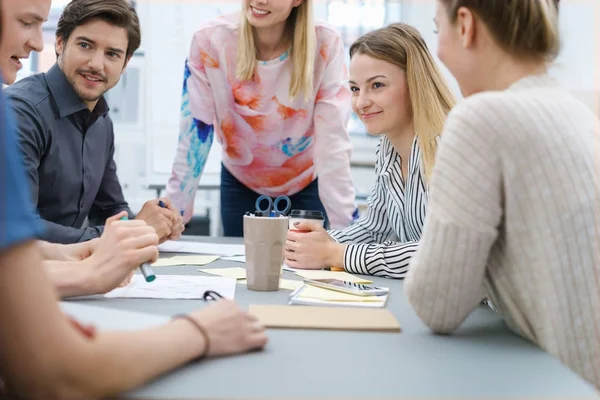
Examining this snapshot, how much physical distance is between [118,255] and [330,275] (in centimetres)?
55

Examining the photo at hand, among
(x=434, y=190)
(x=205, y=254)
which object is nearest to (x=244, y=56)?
(x=205, y=254)

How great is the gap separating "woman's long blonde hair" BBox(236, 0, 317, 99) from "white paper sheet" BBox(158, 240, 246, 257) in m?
0.62

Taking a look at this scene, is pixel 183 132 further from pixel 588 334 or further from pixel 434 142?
pixel 588 334

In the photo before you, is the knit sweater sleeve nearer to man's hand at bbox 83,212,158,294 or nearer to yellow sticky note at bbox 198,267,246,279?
man's hand at bbox 83,212,158,294

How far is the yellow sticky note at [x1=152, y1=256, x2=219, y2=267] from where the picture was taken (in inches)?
59.4

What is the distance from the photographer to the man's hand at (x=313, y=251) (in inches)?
61.5

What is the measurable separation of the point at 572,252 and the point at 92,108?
5.02 feet

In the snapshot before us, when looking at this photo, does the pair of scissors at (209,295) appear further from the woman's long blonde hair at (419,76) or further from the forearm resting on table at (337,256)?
the woman's long blonde hair at (419,76)

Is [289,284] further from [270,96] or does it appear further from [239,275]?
[270,96]

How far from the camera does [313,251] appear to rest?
61.8 inches

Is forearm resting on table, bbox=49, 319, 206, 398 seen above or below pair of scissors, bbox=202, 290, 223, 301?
above

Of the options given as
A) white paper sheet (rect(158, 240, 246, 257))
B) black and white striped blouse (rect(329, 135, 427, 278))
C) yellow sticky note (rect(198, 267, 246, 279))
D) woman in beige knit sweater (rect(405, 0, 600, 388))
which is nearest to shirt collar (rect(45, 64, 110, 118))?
white paper sheet (rect(158, 240, 246, 257))

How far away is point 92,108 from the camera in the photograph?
6.56 ft

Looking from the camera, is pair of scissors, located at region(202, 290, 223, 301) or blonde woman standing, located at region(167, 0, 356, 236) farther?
blonde woman standing, located at region(167, 0, 356, 236)
